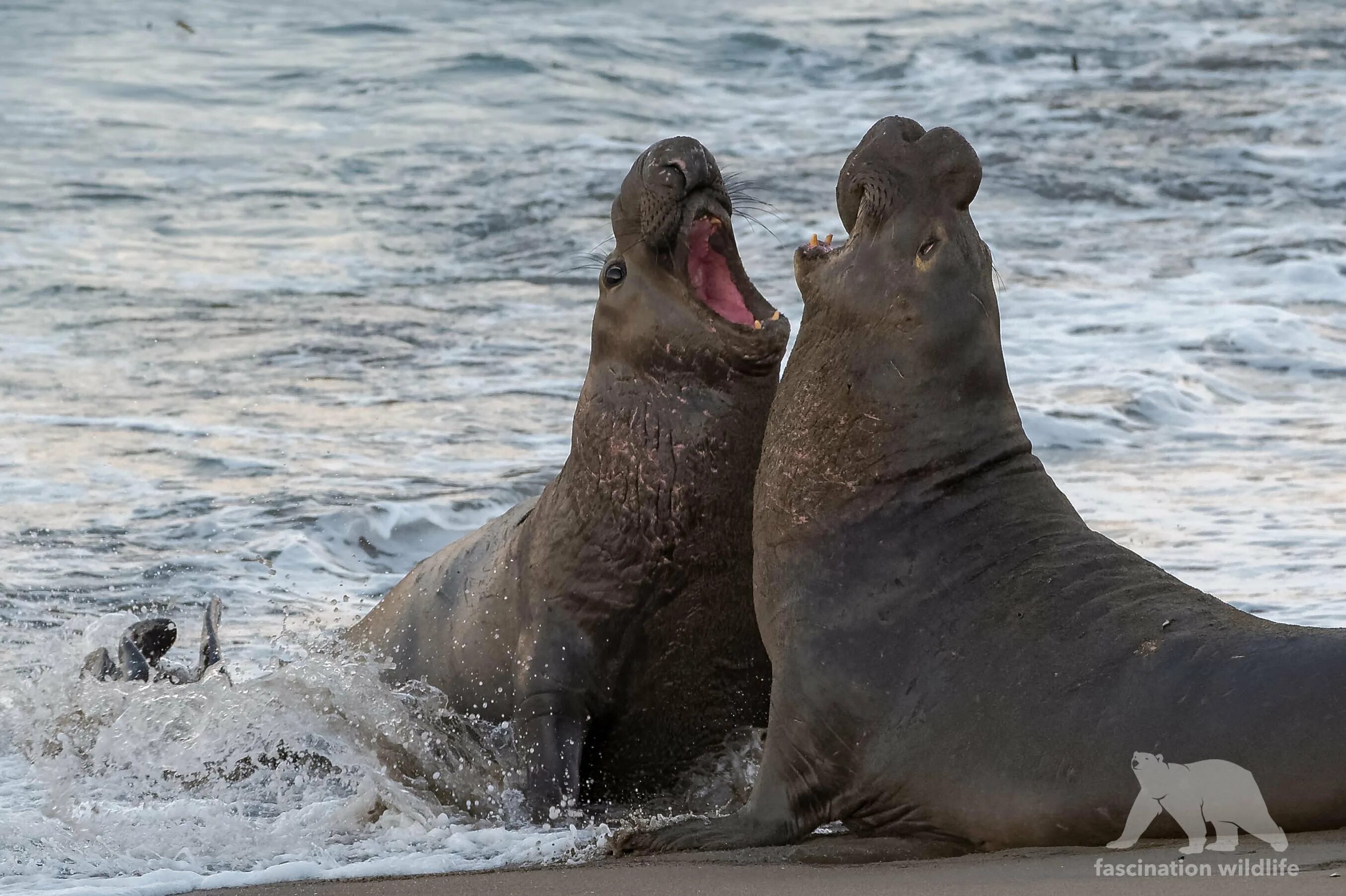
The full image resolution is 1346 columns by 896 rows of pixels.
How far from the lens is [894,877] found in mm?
4340

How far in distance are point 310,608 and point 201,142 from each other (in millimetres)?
13574

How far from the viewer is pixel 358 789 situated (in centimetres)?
603

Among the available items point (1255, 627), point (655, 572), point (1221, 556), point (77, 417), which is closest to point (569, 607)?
point (655, 572)

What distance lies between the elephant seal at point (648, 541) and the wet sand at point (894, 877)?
0.99m

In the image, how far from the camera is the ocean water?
6.39m

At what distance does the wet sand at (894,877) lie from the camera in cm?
385

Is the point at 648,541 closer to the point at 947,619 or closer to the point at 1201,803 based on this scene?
the point at 947,619

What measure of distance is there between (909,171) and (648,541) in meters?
1.46

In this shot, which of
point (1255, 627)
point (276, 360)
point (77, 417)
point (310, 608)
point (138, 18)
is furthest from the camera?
point (138, 18)

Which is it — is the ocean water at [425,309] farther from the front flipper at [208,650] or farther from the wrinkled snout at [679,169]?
the wrinkled snout at [679,169]

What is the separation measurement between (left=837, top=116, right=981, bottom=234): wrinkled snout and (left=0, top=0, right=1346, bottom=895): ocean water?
474mm

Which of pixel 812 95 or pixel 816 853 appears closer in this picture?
pixel 816 853

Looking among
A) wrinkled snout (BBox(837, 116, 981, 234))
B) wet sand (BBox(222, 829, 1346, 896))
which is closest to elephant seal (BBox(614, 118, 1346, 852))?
wrinkled snout (BBox(837, 116, 981, 234))

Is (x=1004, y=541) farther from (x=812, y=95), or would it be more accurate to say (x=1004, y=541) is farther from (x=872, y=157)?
(x=812, y=95)
